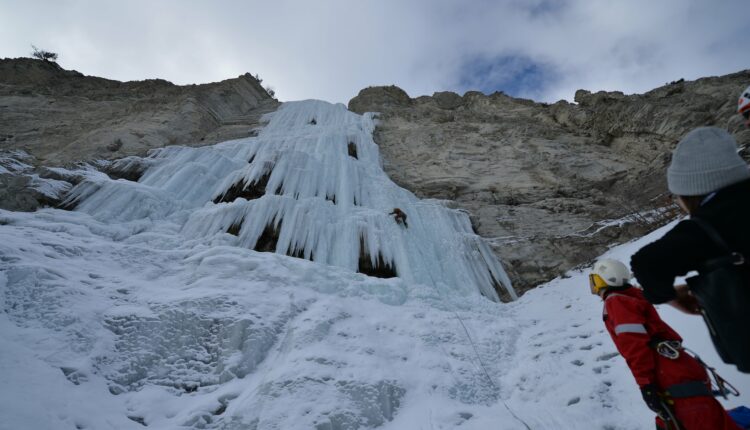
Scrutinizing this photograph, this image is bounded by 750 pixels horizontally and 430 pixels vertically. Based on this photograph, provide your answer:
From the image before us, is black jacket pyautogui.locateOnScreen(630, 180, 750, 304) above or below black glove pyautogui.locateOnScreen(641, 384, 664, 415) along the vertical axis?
above

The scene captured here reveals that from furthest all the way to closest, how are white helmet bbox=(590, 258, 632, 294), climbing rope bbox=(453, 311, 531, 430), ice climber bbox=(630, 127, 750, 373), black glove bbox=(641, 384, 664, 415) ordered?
climbing rope bbox=(453, 311, 531, 430) < white helmet bbox=(590, 258, 632, 294) < black glove bbox=(641, 384, 664, 415) < ice climber bbox=(630, 127, 750, 373)

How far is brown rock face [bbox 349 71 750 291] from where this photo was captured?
11.3 metres

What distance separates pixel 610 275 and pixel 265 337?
15.1 feet

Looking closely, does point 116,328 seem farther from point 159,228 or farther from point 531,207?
point 531,207

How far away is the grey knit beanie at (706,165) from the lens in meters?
1.60

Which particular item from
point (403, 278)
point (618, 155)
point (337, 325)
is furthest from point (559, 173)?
point (337, 325)

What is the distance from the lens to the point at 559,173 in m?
15.7

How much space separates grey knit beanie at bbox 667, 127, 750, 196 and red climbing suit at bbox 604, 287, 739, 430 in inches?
60.6

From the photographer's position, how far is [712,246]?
58.9 inches

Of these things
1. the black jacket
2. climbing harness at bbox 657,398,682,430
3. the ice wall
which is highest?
the ice wall

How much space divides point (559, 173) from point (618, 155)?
2.65 metres

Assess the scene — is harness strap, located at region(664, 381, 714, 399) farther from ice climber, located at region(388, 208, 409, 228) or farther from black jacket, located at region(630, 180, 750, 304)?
ice climber, located at region(388, 208, 409, 228)

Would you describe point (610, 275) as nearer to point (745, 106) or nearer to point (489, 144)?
point (745, 106)

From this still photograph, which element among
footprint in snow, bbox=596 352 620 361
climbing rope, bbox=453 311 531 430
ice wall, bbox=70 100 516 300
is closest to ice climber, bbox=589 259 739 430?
climbing rope, bbox=453 311 531 430
